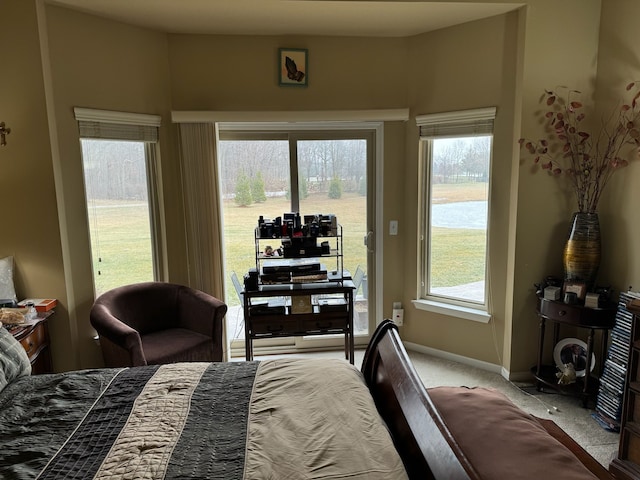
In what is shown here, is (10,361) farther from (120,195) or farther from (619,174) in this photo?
(619,174)

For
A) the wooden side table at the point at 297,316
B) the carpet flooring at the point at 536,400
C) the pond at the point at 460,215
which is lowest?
the carpet flooring at the point at 536,400

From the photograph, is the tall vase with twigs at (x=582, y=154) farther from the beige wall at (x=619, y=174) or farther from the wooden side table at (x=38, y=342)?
the wooden side table at (x=38, y=342)

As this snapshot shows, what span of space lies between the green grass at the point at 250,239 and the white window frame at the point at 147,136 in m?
0.07

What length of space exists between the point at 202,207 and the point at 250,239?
49 cm

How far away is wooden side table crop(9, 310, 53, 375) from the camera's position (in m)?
2.50

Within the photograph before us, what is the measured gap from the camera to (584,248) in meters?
2.82

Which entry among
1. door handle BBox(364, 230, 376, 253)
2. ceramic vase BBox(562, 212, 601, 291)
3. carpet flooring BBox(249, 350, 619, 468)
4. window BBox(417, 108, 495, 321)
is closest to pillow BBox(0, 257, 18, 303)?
carpet flooring BBox(249, 350, 619, 468)

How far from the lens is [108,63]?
3.08 metres

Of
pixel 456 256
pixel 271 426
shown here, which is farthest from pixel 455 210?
pixel 271 426

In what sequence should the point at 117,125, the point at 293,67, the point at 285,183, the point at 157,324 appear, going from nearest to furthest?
1. the point at 117,125
2. the point at 157,324
3. the point at 293,67
4. the point at 285,183

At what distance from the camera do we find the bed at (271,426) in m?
1.29

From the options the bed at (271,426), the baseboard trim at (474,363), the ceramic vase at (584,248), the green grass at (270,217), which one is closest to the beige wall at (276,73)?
Result: the green grass at (270,217)

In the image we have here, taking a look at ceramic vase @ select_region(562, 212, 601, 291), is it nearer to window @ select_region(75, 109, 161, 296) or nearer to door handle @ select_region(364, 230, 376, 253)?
door handle @ select_region(364, 230, 376, 253)

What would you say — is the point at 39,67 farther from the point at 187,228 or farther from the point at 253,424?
the point at 253,424
